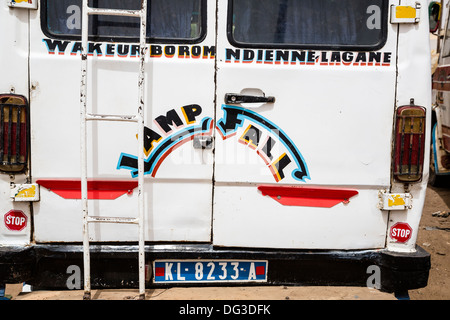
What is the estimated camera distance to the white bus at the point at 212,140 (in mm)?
2908

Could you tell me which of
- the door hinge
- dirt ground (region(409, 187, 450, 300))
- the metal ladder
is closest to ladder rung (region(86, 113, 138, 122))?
the metal ladder

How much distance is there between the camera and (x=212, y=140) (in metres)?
2.98

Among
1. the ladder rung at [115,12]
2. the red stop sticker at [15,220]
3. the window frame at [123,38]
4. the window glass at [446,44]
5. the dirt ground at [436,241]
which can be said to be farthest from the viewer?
the window glass at [446,44]

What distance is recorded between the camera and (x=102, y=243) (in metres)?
3.05

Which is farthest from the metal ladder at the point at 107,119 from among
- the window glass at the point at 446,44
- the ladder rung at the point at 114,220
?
the window glass at the point at 446,44

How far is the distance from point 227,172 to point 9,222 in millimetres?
1303

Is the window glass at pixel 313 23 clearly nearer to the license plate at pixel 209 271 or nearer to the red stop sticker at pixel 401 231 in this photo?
the red stop sticker at pixel 401 231

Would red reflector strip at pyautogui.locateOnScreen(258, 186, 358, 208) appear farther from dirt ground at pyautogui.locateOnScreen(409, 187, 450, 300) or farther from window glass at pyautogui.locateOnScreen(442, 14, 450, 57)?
window glass at pyautogui.locateOnScreen(442, 14, 450, 57)

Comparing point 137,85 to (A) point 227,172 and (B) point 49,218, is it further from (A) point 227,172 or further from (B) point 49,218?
(B) point 49,218

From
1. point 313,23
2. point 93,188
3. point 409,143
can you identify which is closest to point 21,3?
point 93,188

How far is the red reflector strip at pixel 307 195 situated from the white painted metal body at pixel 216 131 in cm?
3

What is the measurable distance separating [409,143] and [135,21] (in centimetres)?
172

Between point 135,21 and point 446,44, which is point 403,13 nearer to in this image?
point 135,21
